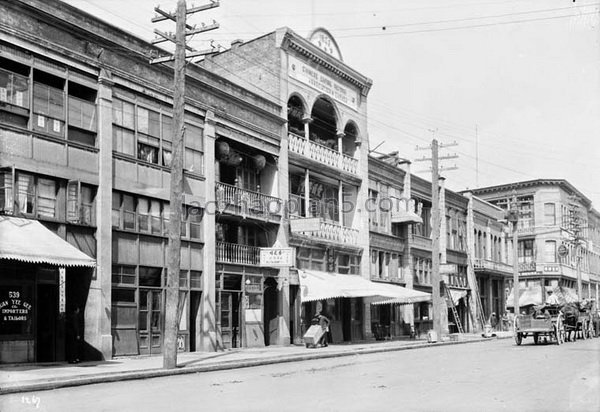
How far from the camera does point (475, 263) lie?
59.1 m

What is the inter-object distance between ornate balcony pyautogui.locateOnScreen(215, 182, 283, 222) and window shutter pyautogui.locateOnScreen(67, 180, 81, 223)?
7.82m

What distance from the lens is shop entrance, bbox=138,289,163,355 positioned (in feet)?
81.8

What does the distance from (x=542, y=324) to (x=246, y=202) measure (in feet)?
44.6

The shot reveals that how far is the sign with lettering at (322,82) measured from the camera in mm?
35938

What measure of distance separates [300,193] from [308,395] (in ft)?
76.9

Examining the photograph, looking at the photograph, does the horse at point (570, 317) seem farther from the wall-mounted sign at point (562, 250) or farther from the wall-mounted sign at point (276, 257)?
the wall-mounted sign at point (562, 250)

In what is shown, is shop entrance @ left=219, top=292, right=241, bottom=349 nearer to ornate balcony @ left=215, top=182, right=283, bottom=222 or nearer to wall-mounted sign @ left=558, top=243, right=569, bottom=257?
ornate balcony @ left=215, top=182, right=283, bottom=222

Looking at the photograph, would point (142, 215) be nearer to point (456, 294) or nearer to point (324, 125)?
point (324, 125)

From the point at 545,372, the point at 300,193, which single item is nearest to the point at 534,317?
the point at 300,193

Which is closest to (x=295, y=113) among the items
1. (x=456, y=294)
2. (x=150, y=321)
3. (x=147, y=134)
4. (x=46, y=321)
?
(x=147, y=134)

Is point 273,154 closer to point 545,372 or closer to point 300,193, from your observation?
point 300,193

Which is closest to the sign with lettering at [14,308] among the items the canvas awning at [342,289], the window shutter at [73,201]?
the window shutter at [73,201]

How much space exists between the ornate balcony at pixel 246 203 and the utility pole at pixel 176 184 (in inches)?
335

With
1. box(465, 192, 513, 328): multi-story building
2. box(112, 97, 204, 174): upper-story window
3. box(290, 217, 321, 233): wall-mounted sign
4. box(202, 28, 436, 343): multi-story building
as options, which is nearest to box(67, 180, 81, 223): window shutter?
box(112, 97, 204, 174): upper-story window
